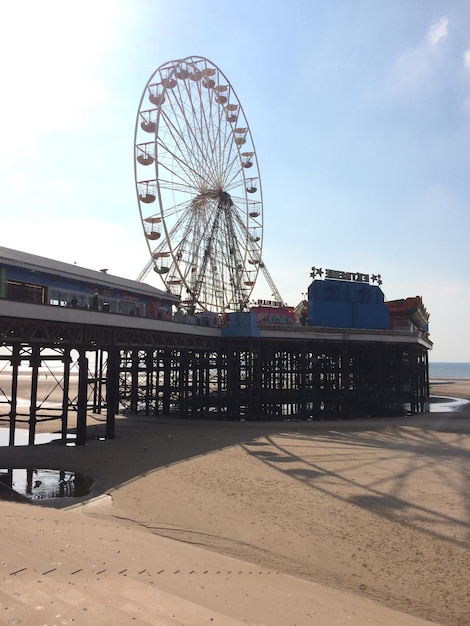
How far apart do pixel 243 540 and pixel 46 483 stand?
A: 864 cm

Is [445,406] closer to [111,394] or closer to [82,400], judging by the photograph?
[111,394]

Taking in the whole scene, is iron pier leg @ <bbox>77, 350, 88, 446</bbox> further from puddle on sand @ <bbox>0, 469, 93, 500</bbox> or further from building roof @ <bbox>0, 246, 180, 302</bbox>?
building roof @ <bbox>0, 246, 180, 302</bbox>

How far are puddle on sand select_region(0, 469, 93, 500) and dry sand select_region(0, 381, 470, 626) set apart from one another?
1.84 feet

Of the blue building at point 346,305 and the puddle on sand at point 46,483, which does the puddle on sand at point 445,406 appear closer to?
the blue building at point 346,305

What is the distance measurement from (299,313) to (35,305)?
34.4 m

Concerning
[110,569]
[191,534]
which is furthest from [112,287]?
[110,569]

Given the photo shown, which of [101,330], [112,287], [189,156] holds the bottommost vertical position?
[101,330]

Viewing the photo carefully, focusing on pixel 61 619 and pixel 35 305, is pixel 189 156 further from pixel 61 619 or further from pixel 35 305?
pixel 61 619

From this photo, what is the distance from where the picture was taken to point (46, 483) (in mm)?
16141

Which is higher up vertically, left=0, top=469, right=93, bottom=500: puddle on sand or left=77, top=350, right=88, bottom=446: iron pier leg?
left=77, top=350, right=88, bottom=446: iron pier leg

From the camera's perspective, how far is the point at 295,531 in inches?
439

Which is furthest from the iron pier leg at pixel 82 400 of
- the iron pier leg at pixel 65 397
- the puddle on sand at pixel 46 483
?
the puddle on sand at pixel 46 483

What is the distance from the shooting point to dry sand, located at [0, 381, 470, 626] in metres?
6.72

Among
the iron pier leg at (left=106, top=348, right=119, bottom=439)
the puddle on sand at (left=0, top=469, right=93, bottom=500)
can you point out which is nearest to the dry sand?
the puddle on sand at (left=0, top=469, right=93, bottom=500)
